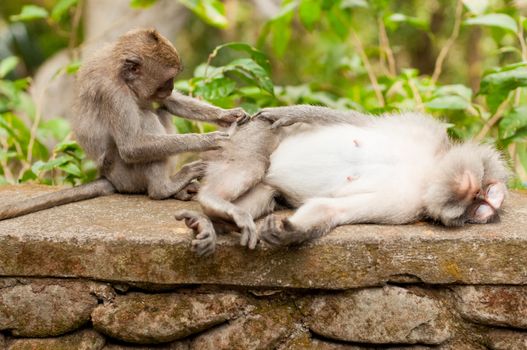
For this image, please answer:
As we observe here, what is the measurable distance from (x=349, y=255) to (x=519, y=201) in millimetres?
1196

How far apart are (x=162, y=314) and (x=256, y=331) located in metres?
0.38

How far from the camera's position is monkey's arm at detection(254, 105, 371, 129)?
10.4 feet

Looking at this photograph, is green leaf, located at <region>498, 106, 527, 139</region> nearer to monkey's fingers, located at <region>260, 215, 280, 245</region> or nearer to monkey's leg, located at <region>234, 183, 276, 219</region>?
monkey's leg, located at <region>234, 183, 276, 219</region>

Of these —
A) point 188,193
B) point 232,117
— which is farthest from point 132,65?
point 188,193

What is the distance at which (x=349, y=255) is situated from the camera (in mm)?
2689

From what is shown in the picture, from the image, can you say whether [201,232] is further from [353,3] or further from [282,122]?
Result: [353,3]

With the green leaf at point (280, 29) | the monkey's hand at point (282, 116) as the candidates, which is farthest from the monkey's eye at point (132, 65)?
the green leaf at point (280, 29)

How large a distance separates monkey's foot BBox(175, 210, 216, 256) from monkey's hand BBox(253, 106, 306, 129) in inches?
27.3

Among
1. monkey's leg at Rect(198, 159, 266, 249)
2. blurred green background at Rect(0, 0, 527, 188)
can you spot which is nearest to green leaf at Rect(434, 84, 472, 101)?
blurred green background at Rect(0, 0, 527, 188)

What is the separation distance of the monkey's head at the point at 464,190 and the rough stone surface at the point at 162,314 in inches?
35.7

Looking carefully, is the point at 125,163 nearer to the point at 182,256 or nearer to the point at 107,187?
the point at 107,187

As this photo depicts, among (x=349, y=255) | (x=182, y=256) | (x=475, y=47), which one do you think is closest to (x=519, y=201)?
(x=349, y=255)

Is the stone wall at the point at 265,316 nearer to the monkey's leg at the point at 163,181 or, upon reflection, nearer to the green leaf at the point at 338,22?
the monkey's leg at the point at 163,181

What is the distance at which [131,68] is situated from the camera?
3.43 meters
